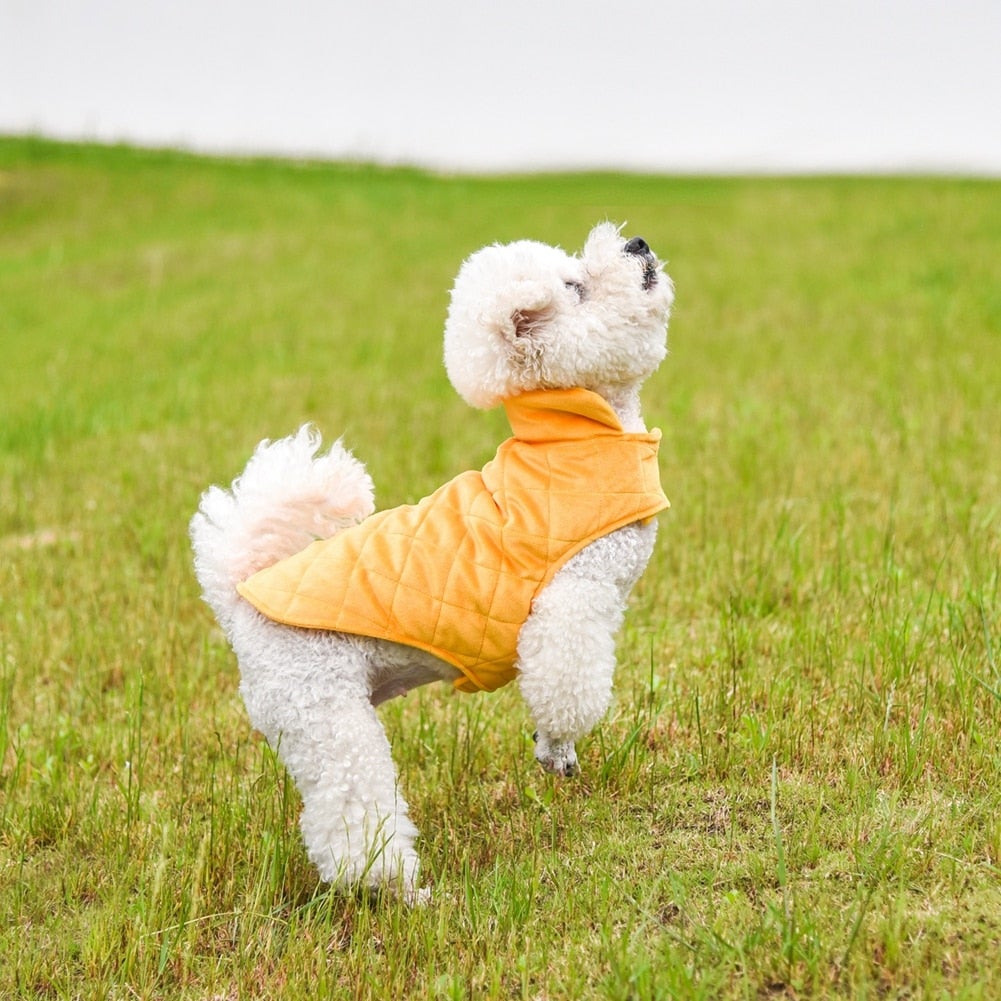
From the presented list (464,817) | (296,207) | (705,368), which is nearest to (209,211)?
(296,207)

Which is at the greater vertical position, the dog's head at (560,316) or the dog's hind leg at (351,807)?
the dog's head at (560,316)

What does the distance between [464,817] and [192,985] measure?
93 cm

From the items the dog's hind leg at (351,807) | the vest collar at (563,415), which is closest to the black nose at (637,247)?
the vest collar at (563,415)

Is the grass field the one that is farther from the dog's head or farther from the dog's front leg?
the dog's head

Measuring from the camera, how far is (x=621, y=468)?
295cm

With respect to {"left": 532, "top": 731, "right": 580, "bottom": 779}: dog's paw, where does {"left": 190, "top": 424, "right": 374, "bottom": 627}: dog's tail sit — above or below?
above

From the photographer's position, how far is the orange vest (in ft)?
9.36

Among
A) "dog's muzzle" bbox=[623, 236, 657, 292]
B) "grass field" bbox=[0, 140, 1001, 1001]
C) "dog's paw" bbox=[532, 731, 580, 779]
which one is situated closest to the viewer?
"grass field" bbox=[0, 140, 1001, 1001]

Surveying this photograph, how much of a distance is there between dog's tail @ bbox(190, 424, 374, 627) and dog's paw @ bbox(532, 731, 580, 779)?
2.80ft

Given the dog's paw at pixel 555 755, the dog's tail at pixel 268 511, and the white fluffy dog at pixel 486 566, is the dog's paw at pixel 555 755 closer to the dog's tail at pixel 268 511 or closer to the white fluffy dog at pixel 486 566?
the white fluffy dog at pixel 486 566

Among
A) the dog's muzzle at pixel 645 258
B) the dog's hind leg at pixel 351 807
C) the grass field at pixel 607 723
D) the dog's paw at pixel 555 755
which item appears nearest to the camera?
the grass field at pixel 607 723

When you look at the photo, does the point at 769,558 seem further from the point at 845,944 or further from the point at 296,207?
the point at 296,207

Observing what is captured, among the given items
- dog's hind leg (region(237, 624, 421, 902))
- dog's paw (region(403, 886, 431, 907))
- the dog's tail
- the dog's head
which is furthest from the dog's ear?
dog's paw (region(403, 886, 431, 907))

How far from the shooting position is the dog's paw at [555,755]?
3170 mm
